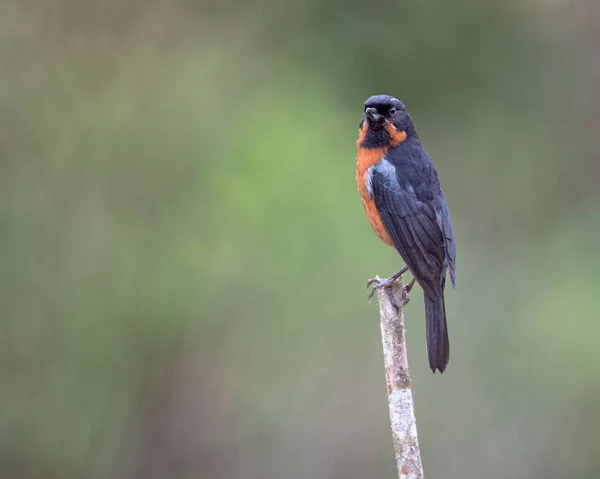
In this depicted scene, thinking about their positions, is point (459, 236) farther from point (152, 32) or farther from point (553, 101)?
point (152, 32)

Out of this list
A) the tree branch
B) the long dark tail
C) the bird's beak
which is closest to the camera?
the tree branch

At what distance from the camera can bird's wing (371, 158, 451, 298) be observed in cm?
453

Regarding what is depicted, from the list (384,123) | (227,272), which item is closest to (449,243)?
(384,123)

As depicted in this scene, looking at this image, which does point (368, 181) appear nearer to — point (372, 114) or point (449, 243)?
point (372, 114)

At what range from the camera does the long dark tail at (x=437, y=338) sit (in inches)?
161

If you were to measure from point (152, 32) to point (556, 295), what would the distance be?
4.60 metres

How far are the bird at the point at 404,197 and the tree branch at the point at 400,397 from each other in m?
0.80

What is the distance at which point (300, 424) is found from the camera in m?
6.46

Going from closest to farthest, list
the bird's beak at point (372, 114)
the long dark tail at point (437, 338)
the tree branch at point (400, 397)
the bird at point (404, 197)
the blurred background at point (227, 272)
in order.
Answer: the tree branch at point (400, 397) → the long dark tail at point (437, 338) → the bird at point (404, 197) → the bird's beak at point (372, 114) → the blurred background at point (227, 272)

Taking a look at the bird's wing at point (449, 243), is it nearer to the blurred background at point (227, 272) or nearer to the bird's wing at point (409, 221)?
the bird's wing at point (409, 221)

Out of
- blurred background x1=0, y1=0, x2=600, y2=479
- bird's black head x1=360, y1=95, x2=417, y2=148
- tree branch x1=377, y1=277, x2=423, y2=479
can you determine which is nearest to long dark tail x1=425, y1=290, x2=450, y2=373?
tree branch x1=377, y1=277, x2=423, y2=479

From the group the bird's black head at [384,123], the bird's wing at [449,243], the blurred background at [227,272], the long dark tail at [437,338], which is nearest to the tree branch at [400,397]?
the long dark tail at [437,338]

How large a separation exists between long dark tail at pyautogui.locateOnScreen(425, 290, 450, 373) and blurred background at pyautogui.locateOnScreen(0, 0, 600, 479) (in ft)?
7.33

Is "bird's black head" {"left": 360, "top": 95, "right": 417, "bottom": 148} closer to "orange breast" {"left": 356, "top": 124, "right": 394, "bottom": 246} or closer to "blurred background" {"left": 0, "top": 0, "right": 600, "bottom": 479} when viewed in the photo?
"orange breast" {"left": 356, "top": 124, "right": 394, "bottom": 246}
